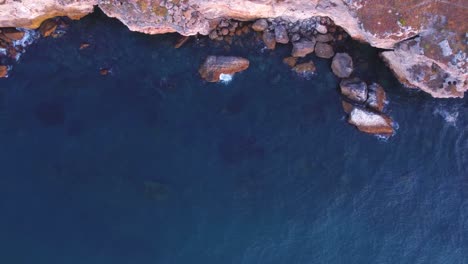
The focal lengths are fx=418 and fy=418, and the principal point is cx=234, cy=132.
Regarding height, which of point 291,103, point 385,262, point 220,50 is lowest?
point 385,262

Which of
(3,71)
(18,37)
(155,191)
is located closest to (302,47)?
(155,191)

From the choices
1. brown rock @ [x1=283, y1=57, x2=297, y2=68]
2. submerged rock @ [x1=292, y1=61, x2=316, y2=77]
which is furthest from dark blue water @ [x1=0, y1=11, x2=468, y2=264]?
submerged rock @ [x1=292, y1=61, x2=316, y2=77]

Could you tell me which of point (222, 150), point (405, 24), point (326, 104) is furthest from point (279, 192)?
point (405, 24)

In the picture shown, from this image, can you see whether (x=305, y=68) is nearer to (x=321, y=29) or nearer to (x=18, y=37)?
(x=321, y=29)

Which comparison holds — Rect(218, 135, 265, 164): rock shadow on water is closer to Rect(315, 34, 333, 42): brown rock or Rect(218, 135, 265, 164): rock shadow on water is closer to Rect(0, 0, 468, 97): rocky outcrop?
Rect(0, 0, 468, 97): rocky outcrop

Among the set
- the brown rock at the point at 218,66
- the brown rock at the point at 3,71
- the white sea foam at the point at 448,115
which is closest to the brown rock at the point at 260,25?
the brown rock at the point at 218,66

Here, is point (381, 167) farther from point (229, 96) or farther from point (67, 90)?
point (67, 90)

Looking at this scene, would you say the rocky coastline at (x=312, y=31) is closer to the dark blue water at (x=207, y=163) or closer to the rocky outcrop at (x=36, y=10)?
the rocky outcrop at (x=36, y=10)
